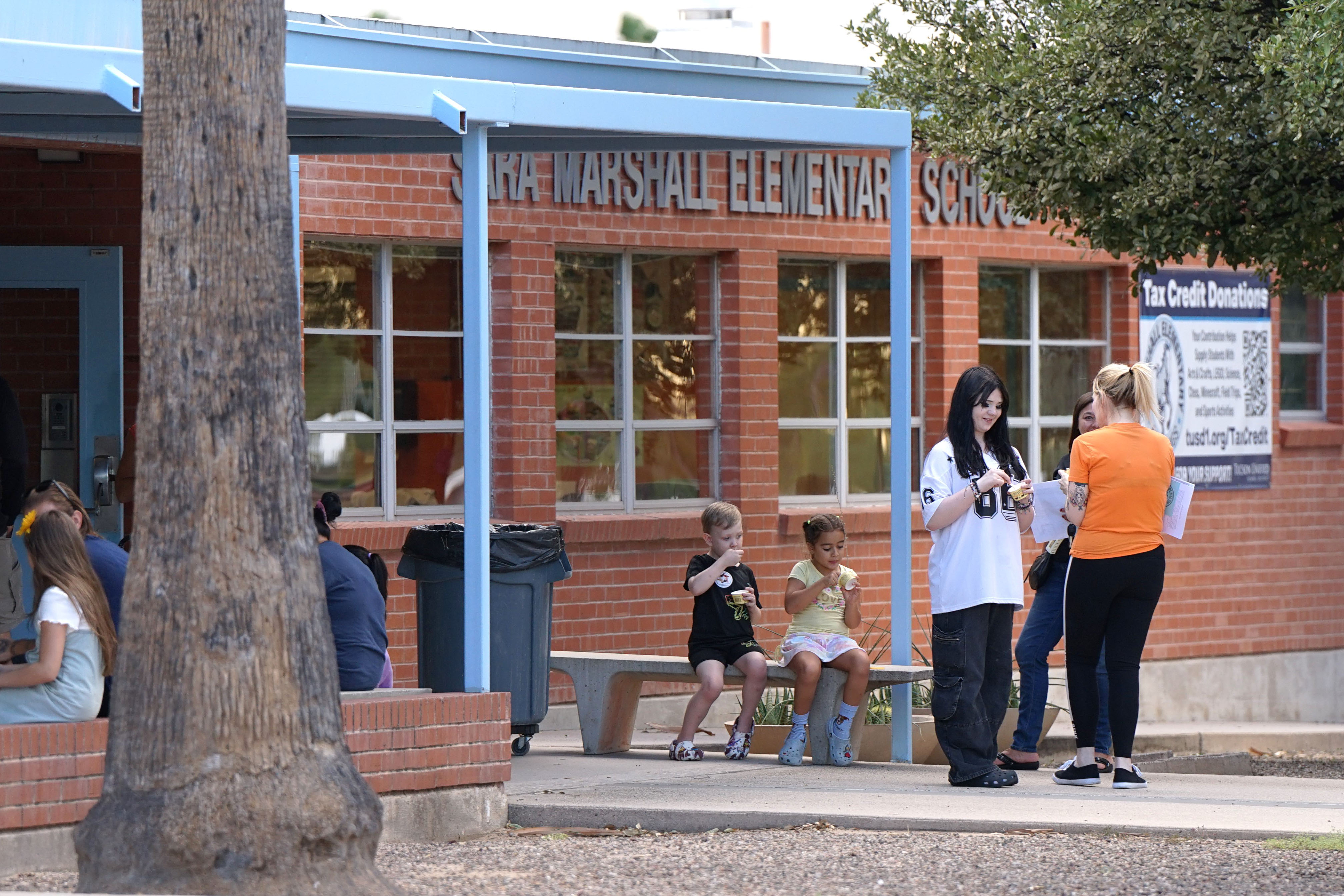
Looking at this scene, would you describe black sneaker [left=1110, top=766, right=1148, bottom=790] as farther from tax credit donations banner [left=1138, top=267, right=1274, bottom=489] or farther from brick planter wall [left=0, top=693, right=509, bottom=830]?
tax credit donations banner [left=1138, top=267, right=1274, bottom=489]

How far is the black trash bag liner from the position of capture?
8445 mm

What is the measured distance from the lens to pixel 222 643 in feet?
16.5

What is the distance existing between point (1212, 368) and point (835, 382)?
314 cm

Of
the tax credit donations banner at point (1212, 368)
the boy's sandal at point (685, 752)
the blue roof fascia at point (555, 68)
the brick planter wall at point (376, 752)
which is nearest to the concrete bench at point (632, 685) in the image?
the boy's sandal at point (685, 752)

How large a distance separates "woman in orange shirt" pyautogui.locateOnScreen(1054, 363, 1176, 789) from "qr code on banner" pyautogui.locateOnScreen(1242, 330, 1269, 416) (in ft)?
22.1

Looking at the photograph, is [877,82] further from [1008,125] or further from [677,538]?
[677,538]

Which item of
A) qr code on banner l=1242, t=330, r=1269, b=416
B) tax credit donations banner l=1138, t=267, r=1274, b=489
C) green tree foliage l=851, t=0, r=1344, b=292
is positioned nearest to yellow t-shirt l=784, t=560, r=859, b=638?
green tree foliage l=851, t=0, r=1344, b=292

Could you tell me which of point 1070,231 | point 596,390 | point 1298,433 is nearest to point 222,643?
point 596,390

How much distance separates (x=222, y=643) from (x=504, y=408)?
5818 mm

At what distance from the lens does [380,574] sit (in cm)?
868

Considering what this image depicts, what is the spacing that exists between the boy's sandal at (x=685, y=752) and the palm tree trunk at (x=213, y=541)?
379 cm

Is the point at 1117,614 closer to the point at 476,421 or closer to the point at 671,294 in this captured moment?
the point at 476,421

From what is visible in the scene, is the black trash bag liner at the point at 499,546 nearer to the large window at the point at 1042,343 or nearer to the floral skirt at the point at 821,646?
the floral skirt at the point at 821,646

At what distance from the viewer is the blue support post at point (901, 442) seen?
8.68 metres
